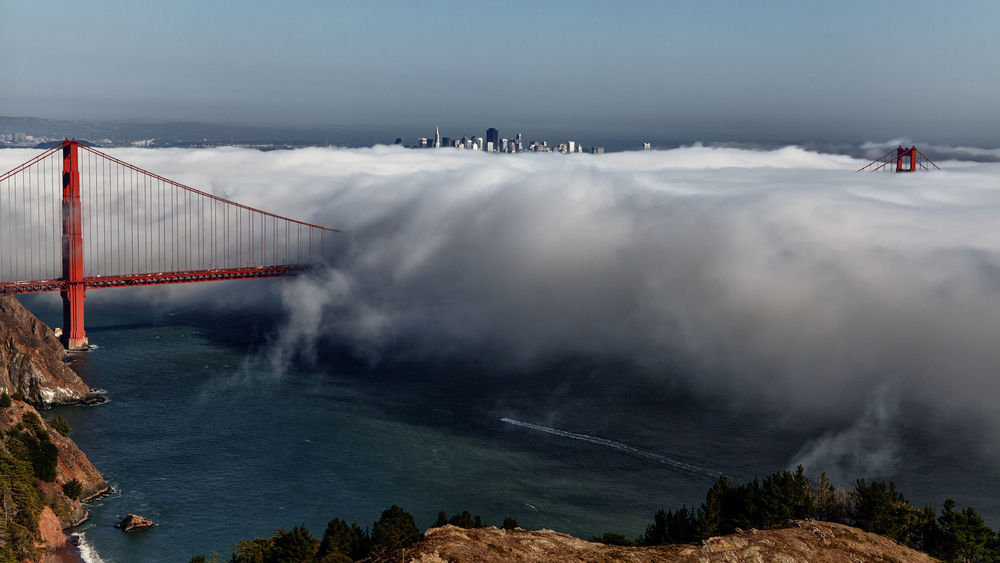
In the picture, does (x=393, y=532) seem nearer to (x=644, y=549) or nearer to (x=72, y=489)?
(x=644, y=549)

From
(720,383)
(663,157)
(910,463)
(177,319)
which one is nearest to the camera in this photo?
(910,463)

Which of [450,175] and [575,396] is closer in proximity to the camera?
[575,396]

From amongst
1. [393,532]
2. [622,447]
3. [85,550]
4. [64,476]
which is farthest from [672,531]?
[64,476]

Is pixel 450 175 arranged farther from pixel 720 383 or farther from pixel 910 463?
pixel 910 463

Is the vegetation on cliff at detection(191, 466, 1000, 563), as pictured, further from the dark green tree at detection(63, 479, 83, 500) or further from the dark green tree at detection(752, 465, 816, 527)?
the dark green tree at detection(63, 479, 83, 500)

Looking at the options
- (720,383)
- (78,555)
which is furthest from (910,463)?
(78,555)

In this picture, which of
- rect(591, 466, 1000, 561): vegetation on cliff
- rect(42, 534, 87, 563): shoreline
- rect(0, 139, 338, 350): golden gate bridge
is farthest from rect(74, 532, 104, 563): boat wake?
rect(0, 139, 338, 350): golden gate bridge
